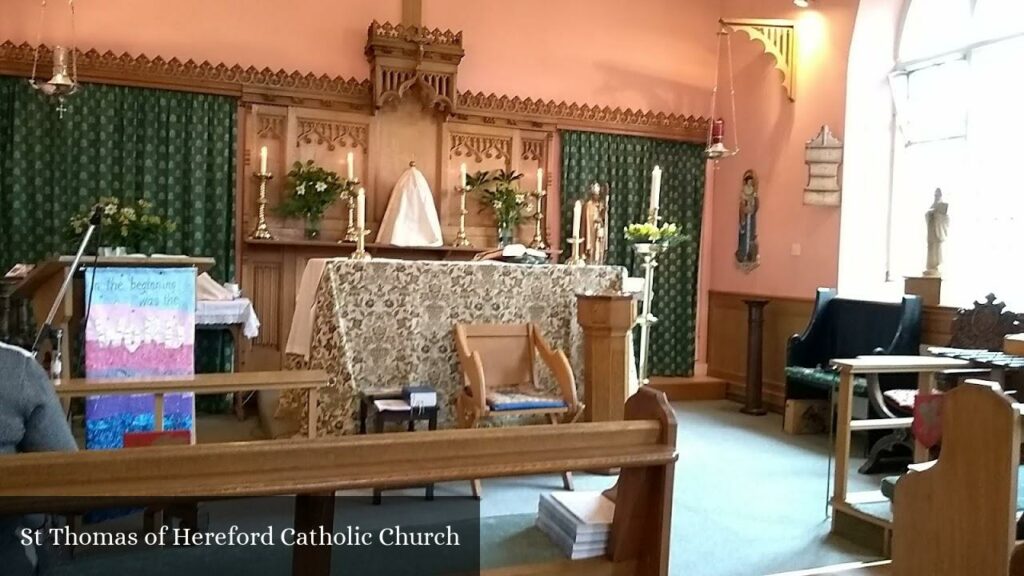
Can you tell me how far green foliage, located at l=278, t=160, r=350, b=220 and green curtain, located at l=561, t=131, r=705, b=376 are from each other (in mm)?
2027

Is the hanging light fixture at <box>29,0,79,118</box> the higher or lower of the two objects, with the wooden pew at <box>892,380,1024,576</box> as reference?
higher

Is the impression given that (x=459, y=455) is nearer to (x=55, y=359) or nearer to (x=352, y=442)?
(x=352, y=442)

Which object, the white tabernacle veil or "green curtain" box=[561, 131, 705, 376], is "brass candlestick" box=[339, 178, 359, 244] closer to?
the white tabernacle veil

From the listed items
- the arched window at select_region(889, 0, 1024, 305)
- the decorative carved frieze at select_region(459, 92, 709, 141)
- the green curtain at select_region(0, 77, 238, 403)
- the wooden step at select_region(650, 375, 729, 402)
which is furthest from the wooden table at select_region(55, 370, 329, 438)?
the arched window at select_region(889, 0, 1024, 305)

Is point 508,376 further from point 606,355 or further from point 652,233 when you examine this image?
point 652,233

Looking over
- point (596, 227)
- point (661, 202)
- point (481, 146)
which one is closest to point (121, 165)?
point (481, 146)

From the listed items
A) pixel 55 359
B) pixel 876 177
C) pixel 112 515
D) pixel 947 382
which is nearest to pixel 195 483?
pixel 112 515

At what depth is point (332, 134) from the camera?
634cm

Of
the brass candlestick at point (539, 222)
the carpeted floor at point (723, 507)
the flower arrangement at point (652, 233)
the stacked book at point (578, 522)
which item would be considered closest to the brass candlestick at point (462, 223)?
the brass candlestick at point (539, 222)

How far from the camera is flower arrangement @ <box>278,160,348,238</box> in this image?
600 centimetres

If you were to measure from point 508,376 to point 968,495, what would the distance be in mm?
2855

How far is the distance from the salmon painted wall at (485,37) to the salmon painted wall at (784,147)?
0.54 metres

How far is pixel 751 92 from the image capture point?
7.07 meters

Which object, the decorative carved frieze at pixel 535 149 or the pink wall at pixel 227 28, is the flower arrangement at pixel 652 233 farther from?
the pink wall at pixel 227 28
